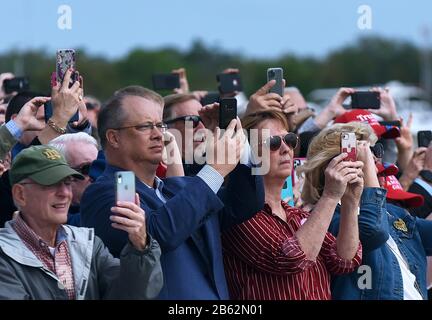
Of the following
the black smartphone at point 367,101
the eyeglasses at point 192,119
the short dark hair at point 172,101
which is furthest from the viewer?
the black smartphone at point 367,101

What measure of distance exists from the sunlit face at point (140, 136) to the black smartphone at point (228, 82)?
12.6 ft

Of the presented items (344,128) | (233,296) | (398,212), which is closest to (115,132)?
(233,296)

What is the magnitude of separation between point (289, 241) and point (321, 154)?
83cm

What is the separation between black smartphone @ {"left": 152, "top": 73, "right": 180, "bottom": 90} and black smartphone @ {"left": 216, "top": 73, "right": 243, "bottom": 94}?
35 cm

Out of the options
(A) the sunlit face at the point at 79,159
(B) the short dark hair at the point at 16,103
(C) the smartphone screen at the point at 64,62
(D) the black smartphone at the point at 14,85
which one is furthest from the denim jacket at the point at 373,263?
(D) the black smartphone at the point at 14,85

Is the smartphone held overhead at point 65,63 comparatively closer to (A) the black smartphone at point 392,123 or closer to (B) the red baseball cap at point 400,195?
(B) the red baseball cap at point 400,195

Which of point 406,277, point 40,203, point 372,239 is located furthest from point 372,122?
point 40,203

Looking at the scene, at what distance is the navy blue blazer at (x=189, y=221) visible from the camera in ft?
17.0

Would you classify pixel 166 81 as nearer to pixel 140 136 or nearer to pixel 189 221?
pixel 140 136

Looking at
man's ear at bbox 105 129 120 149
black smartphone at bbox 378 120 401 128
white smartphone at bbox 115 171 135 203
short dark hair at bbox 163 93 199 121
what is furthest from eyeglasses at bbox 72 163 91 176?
black smartphone at bbox 378 120 401 128

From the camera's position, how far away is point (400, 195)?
7.06 m

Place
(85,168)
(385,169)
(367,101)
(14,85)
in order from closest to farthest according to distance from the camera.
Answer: (85,168), (385,169), (367,101), (14,85)

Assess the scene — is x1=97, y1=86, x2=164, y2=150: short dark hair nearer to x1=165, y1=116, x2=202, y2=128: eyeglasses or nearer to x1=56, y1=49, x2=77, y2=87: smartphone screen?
x1=56, y1=49, x2=77, y2=87: smartphone screen
